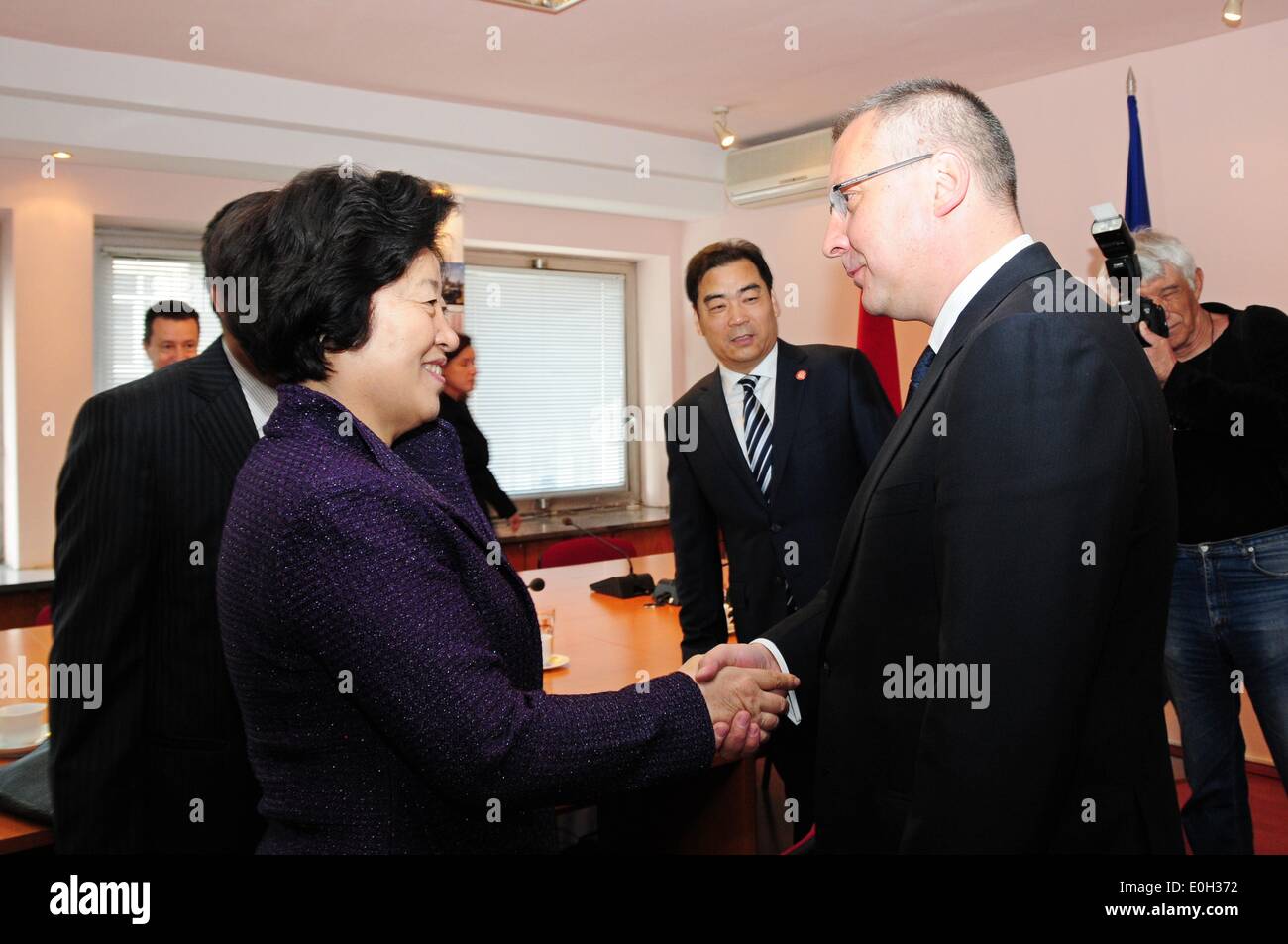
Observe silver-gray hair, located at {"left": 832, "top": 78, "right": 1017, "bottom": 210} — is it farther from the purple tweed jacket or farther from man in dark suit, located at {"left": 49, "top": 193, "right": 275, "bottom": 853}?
man in dark suit, located at {"left": 49, "top": 193, "right": 275, "bottom": 853}

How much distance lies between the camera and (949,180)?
4.46ft

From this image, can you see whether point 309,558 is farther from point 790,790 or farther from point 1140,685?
point 790,790

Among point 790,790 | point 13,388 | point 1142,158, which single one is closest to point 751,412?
point 790,790

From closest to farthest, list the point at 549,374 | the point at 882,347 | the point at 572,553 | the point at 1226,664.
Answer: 1. the point at 1226,664
2. the point at 572,553
3. the point at 882,347
4. the point at 549,374

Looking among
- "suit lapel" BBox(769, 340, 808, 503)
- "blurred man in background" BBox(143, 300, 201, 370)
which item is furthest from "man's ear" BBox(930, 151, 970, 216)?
"blurred man in background" BBox(143, 300, 201, 370)

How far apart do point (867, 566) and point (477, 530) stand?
50cm

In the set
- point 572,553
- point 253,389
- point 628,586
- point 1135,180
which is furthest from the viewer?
point 572,553

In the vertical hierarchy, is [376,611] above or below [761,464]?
below

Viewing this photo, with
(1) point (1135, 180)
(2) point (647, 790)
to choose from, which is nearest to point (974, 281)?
(2) point (647, 790)

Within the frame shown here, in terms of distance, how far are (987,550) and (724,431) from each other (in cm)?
193

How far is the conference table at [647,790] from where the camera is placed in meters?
2.54

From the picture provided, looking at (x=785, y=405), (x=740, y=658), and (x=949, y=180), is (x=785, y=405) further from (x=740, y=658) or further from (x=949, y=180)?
(x=949, y=180)

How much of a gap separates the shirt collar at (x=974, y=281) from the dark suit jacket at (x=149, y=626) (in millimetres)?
1134

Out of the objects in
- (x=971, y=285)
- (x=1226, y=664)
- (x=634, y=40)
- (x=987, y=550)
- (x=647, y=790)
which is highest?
(x=634, y=40)
